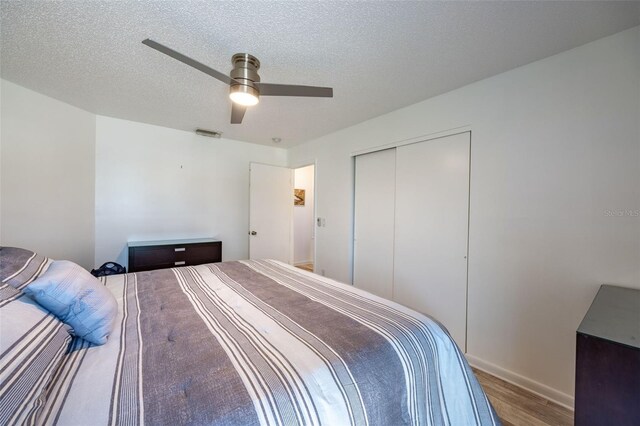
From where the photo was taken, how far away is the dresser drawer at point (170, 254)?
2977 millimetres

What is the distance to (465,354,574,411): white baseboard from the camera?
1703mm

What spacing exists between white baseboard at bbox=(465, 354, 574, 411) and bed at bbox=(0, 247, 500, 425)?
970 millimetres

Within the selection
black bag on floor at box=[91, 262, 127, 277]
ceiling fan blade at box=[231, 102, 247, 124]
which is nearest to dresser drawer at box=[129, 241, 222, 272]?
black bag on floor at box=[91, 262, 127, 277]

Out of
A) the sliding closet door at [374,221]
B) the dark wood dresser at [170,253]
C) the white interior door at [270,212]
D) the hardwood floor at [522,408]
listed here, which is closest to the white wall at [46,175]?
the dark wood dresser at [170,253]

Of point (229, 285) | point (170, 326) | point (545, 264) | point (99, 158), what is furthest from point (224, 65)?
point (545, 264)

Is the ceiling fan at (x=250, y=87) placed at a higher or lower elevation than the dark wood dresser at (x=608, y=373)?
higher

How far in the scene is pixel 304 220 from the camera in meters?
5.79

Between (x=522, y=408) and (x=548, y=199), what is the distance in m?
1.42

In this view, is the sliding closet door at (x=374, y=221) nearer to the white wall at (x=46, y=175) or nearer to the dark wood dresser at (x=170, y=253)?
the dark wood dresser at (x=170, y=253)

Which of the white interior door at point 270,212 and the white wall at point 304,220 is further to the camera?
the white wall at point 304,220

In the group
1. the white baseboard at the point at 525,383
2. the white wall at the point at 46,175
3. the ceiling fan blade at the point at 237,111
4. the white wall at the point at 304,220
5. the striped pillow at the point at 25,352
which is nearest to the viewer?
the striped pillow at the point at 25,352

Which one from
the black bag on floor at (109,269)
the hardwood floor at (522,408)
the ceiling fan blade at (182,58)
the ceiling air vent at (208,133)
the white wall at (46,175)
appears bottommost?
the hardwood floor at (522,408)

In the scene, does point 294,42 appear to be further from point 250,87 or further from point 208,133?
point 208,133

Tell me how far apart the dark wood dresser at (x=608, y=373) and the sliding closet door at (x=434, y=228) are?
122 centimetres
